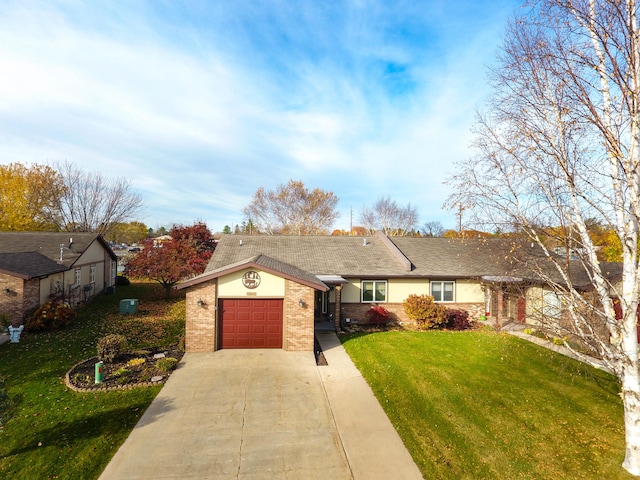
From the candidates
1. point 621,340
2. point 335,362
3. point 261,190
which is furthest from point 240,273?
point 261,190

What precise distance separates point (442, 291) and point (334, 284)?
7.20 meters

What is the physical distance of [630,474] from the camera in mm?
6570

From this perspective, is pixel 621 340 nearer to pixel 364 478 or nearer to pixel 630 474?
pixel 630 474

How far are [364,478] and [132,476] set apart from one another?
15.2 ft

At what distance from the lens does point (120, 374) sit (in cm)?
1081

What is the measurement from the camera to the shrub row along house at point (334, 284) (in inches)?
538

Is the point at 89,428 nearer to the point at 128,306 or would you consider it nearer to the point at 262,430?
the point at 262,430

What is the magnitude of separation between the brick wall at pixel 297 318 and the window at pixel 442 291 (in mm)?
9375

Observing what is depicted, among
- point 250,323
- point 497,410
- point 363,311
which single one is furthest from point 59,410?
point 363,311

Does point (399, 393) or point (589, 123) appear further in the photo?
point (399, 393)

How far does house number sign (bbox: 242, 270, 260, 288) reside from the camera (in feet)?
45.9

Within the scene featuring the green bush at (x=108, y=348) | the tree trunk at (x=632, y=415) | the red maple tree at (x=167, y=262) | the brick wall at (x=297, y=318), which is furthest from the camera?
the red maple tree at (x=167, y=262)

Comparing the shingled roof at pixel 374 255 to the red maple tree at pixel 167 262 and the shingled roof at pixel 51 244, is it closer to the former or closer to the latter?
the red maple tree at pixel 167 262

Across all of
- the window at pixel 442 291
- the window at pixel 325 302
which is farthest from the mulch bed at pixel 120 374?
the window at pixel 442 291
